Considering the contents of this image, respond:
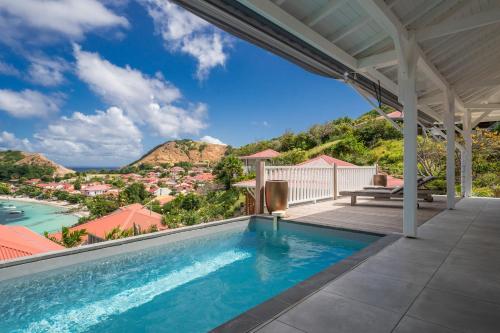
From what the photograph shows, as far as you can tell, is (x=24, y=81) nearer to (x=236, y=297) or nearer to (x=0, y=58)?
(x=0, y=58)

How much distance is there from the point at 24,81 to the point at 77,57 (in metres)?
11.3

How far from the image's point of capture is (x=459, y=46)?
5.19m

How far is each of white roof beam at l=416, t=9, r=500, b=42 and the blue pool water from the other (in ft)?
10.3

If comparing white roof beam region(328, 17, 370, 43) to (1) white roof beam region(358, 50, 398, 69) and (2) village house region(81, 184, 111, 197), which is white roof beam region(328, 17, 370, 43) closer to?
(1) white roof beam region(358, 50, 398, 69)

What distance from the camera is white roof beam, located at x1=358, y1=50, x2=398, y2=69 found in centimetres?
461

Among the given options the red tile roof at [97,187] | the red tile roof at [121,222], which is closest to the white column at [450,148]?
the red tile roof at [121,222]

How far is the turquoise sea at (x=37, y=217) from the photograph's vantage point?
136 feet

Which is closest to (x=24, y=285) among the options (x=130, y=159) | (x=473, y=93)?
(x=473, y=93)

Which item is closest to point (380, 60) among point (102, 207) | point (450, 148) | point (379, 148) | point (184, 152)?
point (450, 148)

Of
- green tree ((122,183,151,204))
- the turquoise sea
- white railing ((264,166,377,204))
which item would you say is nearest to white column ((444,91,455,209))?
white railing ((264,166,377,204))

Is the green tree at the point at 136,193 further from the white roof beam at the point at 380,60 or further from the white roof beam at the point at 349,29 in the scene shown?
the white roof beam at the point at 349,29

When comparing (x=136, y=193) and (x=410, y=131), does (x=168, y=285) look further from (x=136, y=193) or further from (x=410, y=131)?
(x=136, y=193)

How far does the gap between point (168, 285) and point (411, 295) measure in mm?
2475

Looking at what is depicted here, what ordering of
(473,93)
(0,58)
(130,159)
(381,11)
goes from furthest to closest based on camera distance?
1. (130,159)
2. (0,58)
3. (473,93)
4. (381,11)
